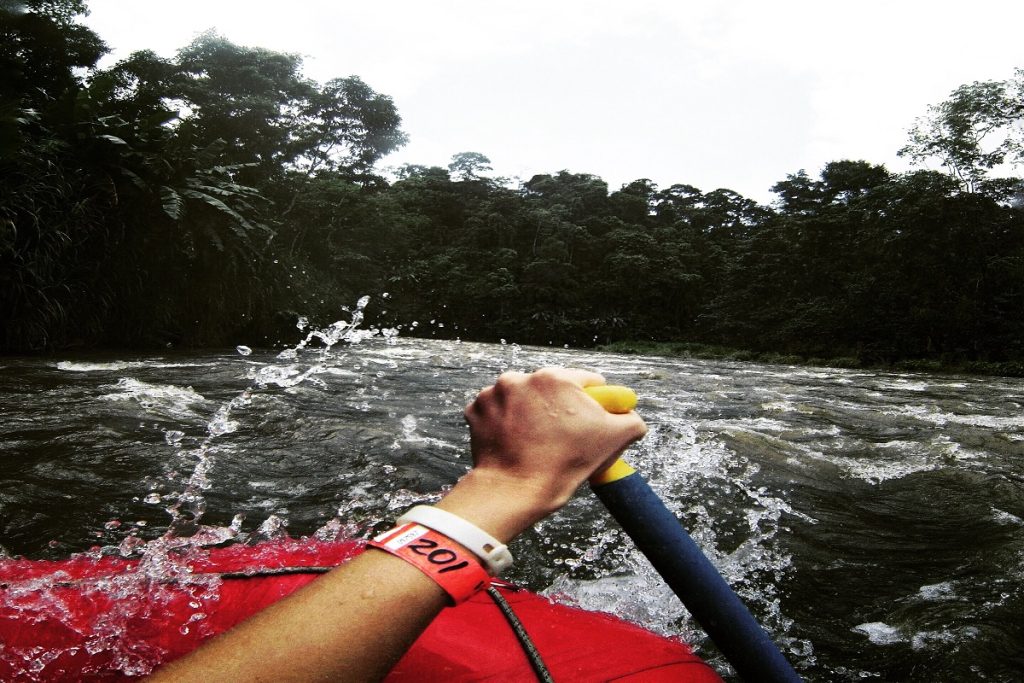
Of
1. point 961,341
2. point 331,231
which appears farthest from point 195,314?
point 961,341

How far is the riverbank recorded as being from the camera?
51.8 ft

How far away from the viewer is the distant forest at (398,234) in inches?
310

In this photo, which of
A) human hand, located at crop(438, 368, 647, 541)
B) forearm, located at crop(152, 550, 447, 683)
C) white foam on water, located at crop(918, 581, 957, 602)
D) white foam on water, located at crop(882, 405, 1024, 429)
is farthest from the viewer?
white foam on water, located at crop(882, 405, 1024, 429)

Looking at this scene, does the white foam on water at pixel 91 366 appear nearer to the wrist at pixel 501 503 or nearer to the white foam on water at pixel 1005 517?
the wrist at pixel 501 503

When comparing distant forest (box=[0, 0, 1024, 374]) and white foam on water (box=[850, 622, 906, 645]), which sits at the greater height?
distant forest (box=[0, 0, 1024, 374])

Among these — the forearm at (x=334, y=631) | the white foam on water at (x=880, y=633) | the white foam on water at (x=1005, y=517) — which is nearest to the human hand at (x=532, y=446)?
the forearm at (x=334, y=631)

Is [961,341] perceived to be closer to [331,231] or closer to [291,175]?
[331,231]

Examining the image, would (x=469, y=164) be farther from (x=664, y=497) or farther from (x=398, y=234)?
(x=664, y=497)

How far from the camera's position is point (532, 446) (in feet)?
2.20

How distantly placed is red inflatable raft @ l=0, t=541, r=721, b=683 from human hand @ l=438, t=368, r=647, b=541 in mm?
437

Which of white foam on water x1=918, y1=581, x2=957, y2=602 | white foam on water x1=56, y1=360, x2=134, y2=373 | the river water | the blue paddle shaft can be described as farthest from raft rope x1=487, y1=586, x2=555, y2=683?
white foam on water x1=56, y1=360, x2=134, y2=373

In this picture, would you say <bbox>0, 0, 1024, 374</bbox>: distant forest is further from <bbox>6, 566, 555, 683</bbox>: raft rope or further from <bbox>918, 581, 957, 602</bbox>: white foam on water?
<bbox>918, 581, 957, 602</bbox>: white foam on water

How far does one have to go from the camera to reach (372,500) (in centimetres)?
268

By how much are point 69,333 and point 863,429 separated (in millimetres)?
9218
